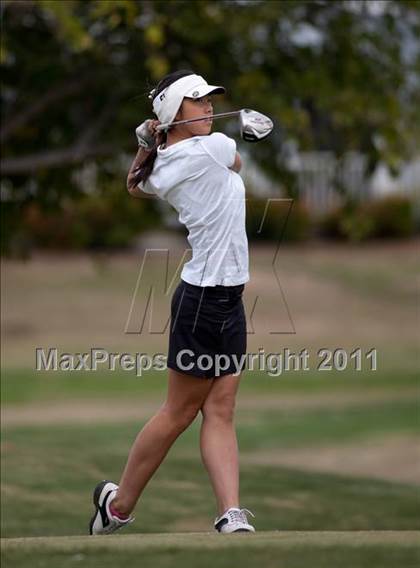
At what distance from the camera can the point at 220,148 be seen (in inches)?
234

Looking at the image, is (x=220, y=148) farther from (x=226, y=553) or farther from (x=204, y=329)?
(x=226, y=553)

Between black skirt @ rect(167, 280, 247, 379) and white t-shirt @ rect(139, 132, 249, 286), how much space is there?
5 centimetres

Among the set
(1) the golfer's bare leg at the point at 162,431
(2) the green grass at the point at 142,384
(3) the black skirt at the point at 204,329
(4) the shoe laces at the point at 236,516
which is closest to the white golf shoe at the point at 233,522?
(4) the shoe laces at the point at 236,516

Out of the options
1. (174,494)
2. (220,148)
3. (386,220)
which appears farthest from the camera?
(386,220)

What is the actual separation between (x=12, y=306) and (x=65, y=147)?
11.2 m

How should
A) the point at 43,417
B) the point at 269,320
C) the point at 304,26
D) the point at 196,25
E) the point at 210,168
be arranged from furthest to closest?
1. the point at 269,320
2. the point at 43,417
3. the point at 304,26
4. the point at 196,25
5. the point at 210,168

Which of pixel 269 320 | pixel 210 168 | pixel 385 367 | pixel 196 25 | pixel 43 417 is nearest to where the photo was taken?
pixel 210 168

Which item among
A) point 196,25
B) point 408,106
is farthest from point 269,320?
point 196,25

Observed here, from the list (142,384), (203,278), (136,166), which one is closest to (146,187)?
(136,166)

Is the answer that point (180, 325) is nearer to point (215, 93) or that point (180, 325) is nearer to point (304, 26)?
point (215, 93)

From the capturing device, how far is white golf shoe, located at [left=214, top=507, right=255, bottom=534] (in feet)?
19.4

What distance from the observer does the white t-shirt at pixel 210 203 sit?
19.5ft

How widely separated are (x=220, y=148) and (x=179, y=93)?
330 millimetres

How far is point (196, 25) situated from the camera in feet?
40.1
